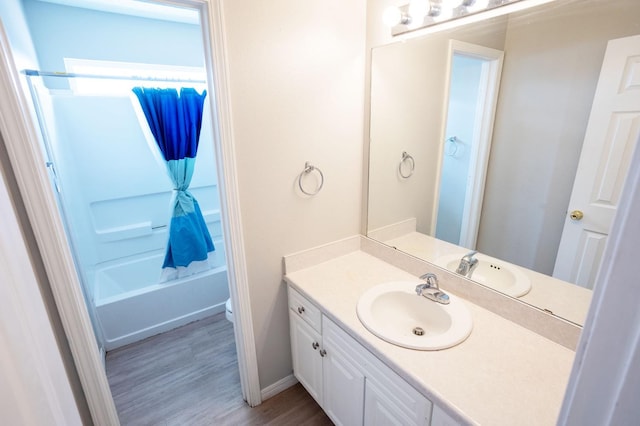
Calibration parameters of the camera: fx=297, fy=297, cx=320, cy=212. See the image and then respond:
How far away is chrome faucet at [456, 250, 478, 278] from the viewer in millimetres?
1394

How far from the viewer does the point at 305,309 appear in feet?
5.13

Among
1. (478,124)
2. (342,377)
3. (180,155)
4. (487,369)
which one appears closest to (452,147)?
(478,124)

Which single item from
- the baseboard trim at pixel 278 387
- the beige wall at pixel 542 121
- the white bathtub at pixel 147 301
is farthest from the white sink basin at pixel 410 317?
the white bathtub at pixel 147 301

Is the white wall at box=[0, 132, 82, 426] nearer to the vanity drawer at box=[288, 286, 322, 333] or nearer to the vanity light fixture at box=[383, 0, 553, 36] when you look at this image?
the vanity drawer at box=[288, 286, 322, 333]

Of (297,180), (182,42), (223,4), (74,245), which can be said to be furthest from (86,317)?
(182,42)

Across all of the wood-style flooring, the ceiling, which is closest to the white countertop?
the wood-style flooring

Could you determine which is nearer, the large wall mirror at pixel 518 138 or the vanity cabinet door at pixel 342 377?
the large wall mirror at pixel 518 138

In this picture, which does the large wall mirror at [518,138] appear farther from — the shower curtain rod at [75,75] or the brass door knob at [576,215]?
the shower curtain rod at [75,75]

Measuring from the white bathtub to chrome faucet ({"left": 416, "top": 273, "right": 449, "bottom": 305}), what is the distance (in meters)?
1.85

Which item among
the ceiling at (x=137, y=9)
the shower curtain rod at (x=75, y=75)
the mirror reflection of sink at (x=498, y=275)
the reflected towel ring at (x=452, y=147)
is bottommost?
the mirror reflection of sink at (x=498, y=275)

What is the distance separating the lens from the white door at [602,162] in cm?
93

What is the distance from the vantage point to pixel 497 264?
1.34 metres

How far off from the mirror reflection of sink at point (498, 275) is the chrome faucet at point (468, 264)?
16mm

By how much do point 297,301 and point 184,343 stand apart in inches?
49.2
